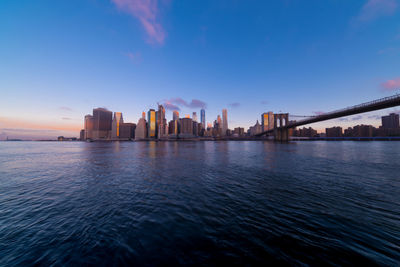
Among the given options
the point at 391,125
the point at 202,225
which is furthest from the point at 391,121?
the point at 202,225

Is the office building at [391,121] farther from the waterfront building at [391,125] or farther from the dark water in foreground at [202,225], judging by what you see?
the dark water in foreground at [202,225]

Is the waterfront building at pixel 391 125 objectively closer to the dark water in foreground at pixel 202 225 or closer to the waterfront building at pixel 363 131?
the waterfront building at pixel 363 131

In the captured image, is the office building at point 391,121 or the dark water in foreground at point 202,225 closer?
the dark water in foreground at point 202,225

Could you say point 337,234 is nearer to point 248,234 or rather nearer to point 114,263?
point 248,234

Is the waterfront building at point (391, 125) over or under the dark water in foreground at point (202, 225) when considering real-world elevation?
over

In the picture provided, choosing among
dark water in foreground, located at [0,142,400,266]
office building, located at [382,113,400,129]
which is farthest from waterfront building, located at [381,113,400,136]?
dark water in foreground, located at [0,142,400,266]

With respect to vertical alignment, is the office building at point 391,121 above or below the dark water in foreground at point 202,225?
above

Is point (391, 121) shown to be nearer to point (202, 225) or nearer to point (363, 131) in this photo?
point (363, 131)

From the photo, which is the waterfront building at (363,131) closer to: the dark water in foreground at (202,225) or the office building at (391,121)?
the office building at (391,121)

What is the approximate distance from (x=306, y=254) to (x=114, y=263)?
6.50m

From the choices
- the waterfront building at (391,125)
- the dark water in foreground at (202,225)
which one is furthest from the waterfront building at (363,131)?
the dark water in foreground at (202,225)

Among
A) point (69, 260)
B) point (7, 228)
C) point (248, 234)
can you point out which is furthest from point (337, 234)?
point (7, 228)

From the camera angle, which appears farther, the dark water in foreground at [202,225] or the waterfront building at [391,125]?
the waterfront building at [391,125]

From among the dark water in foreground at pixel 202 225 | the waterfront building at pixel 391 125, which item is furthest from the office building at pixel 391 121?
the dark water in foreground at pixel 202 225
